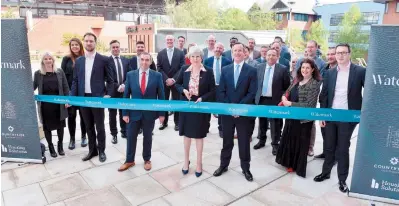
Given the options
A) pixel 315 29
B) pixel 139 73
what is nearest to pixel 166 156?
pixel 139 73

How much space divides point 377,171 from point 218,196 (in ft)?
6.25

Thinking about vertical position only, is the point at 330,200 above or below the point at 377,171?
below

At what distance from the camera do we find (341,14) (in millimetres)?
39906

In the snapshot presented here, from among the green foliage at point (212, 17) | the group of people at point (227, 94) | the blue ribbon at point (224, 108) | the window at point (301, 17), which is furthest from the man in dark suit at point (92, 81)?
the window at point (301, 17)

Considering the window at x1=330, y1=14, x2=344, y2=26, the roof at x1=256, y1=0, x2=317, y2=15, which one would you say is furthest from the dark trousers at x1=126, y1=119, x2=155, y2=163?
the roof at x1=256, y1=0, x2=317, y2=15

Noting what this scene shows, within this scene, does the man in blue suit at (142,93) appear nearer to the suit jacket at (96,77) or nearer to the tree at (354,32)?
the suit jacket at (96,77)

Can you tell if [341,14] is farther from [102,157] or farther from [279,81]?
[102,157]

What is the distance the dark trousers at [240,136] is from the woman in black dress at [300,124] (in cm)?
66

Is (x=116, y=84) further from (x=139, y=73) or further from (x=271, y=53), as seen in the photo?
(x=271, y=53)

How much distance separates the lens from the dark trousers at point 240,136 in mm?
3711

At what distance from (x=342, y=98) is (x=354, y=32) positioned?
36928 millimetres

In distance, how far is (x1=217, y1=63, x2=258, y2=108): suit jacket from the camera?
3656 millimetres

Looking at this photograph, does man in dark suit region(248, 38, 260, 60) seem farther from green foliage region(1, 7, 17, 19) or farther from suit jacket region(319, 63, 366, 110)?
green foliage region(1, 7, 17, 19)

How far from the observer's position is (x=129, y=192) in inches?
136
